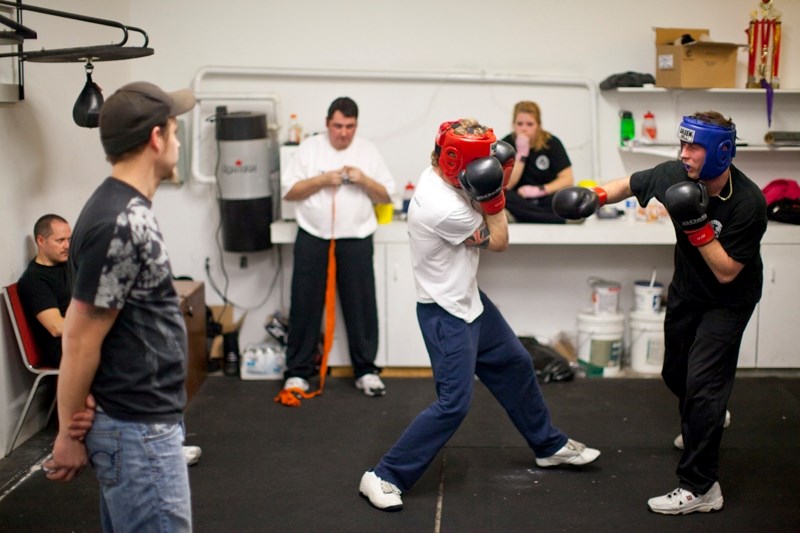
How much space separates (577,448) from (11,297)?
2699 mm

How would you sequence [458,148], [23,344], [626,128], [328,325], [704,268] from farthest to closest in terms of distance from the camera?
[626,128]
[328,325]
[23,344]
[704,268]
[458,148]

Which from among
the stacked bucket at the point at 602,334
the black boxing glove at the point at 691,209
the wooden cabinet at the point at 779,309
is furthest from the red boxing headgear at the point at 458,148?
the wooden cabinet at the point at 779,309

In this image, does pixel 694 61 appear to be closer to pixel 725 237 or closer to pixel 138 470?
pixel 725 237

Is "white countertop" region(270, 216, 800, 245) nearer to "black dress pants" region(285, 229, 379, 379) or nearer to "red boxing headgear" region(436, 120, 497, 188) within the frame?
"black dress pants" region(285, 229, 379, 379)

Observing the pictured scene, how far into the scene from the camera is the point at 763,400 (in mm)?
5305

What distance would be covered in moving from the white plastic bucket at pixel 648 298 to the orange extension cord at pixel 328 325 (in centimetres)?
190

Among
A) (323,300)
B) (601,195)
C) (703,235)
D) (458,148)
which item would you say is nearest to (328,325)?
A: (323,300)

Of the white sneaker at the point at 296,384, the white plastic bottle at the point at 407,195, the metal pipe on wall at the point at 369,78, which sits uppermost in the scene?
the metal pipe on wall at the point at 369,78

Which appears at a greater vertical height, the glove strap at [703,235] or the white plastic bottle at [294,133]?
the white plastic bottle at [294,133]

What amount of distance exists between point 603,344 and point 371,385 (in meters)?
1.48

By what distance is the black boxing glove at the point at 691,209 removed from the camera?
3393 mm

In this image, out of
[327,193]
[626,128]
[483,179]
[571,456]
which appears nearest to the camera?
[483,179]

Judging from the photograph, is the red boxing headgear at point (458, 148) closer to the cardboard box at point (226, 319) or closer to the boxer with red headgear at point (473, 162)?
the boxer with red headgear at point (473, 162)

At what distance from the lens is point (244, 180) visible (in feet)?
18.5
